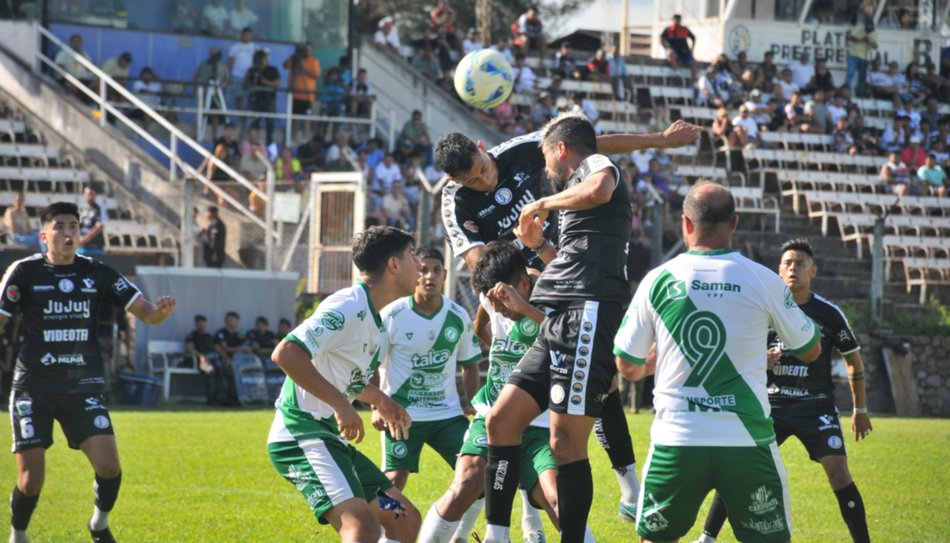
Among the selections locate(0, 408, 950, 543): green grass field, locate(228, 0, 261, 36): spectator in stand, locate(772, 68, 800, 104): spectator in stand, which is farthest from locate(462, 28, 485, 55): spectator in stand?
locate(0, 408, 950, 543): green grass field

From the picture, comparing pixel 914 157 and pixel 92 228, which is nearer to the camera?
pixel 92 228

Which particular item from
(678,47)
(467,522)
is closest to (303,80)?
(678,47)

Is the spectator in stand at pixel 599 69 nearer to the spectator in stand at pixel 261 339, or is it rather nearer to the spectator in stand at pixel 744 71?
the spectator in stand at pixel 744 71

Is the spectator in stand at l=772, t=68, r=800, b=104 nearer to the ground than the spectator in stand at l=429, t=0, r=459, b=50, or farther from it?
nearer to the ground

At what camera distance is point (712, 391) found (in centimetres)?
630

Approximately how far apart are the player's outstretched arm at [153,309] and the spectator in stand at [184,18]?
19.9 meters

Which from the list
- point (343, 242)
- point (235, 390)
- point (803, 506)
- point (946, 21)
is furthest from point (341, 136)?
point (946, 21)

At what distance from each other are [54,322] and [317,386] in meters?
3.18

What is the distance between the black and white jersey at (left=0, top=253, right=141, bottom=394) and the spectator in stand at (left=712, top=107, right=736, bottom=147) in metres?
22.9

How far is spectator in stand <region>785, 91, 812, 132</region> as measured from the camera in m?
32.4

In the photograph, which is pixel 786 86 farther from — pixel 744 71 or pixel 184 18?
pixel 184 18

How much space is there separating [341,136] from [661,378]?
65.1 ft

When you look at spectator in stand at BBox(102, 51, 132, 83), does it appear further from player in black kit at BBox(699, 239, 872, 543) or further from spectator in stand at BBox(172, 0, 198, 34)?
player in black kit at BBox(699, 239, 872, 543)

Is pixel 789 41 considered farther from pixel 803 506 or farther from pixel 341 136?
pixel 803 506
